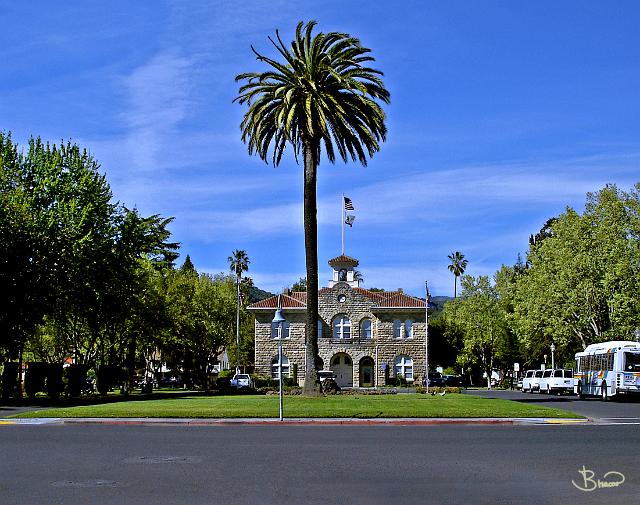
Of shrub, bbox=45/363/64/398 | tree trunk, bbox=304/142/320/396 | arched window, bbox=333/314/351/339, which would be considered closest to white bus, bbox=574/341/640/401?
tree trunk, bbox=304/142/320/396

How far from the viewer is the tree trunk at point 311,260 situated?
4491 cm

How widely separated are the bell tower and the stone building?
0.38 ft

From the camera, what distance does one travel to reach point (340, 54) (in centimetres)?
4412

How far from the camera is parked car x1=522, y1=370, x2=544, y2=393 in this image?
6963 cm

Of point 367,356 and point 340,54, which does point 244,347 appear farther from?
point 340,54

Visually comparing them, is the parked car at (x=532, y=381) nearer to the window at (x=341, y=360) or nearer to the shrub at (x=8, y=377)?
the window at (x=341, y=360)

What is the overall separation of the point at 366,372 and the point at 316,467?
236ft

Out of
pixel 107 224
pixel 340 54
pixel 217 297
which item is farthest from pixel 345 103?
pixel 217 297

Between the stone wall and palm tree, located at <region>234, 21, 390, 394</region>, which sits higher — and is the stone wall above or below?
below

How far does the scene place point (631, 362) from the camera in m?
47.2

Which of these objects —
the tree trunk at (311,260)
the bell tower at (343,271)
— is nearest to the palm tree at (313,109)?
the tree trunk at (311,260)

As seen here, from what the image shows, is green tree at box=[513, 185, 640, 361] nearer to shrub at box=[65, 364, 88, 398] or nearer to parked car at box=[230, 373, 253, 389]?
parked car at box=[230, 373, 253, 389]

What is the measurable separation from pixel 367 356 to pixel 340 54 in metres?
46.0

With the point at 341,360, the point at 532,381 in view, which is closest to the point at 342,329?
the point at 341,360
